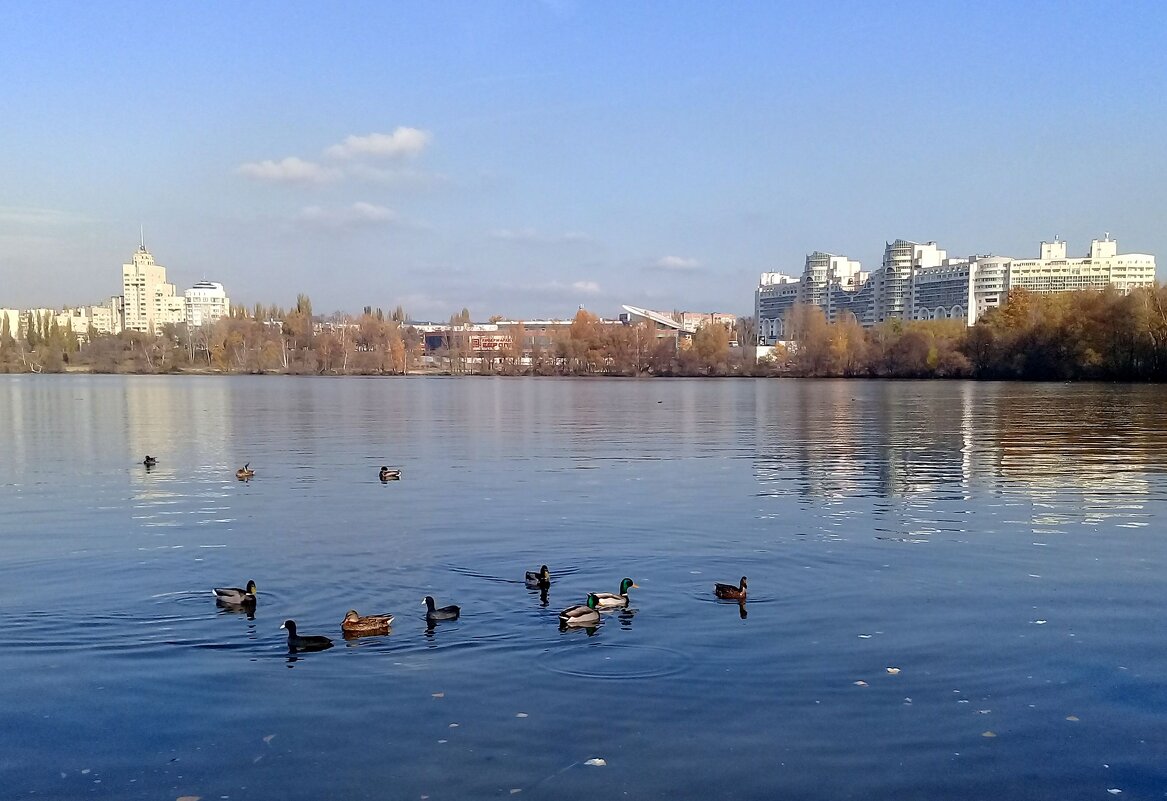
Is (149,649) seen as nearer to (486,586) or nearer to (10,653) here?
(10,653)

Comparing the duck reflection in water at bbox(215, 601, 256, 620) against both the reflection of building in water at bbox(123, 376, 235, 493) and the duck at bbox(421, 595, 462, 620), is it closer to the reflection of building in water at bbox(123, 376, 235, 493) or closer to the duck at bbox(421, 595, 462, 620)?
the duck at bbox(421, 595, 462, 620)

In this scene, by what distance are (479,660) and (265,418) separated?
4769 centimetres

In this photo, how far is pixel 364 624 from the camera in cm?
1306

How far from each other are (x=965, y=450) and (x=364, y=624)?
29248 millimetres

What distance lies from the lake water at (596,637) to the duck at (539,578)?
447mm

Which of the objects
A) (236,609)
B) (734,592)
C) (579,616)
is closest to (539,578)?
(579,616)

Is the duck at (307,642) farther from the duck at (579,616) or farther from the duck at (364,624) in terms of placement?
the duck at (579,616)

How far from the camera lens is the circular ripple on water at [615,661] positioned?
1166 centimetres

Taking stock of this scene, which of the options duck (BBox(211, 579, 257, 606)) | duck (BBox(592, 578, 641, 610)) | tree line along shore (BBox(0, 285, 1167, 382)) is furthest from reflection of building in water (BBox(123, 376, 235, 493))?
tree line along shore (BBox(0, 285, 1167, 382))

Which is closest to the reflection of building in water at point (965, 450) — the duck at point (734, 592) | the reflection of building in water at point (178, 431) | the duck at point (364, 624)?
the duck at point (734, 592)

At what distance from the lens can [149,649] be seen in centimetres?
1273

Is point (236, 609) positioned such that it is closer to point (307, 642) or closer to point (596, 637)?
point (307, 642)

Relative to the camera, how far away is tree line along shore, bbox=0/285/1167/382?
343ft

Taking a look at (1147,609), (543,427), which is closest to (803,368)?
(543,427)
